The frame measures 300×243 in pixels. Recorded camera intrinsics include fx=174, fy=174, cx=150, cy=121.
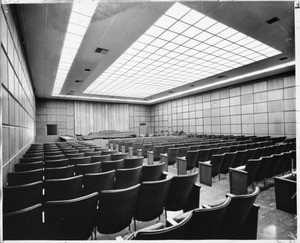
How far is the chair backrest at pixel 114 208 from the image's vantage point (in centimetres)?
190

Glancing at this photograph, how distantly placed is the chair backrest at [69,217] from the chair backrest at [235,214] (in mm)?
1333

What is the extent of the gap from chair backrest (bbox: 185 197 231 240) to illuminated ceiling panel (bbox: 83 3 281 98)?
16.8ft

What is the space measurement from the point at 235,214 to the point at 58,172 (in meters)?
A: 2.79

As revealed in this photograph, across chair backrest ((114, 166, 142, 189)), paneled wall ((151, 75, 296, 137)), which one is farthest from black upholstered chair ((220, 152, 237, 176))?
paneled wall ((151, 75, 296, 137))

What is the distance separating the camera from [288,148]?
6363 millimetres

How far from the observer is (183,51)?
7.66 m

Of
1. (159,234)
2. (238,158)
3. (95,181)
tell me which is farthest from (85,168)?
Answer: (238,158)

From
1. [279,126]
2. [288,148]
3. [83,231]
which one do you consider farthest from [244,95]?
[83,231]

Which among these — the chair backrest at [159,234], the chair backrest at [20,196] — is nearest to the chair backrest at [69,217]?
the chair backrest at [20,196]

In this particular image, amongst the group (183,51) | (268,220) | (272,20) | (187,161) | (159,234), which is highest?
(183,51)

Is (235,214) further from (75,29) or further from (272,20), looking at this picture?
(75,29)

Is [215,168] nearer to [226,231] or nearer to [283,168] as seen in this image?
[283,168]

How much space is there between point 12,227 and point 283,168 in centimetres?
559

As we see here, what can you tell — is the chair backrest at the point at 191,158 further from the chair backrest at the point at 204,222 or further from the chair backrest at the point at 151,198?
the chair backrest at the point at 204,222
